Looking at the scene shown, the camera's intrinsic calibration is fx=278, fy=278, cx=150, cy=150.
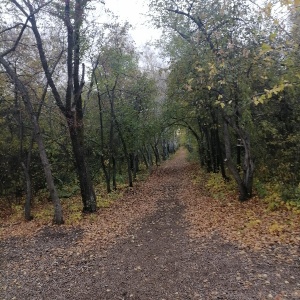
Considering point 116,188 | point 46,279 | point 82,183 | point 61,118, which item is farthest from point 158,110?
point 46,279

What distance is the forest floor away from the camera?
16.0ft

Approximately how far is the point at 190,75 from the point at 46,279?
7207mm

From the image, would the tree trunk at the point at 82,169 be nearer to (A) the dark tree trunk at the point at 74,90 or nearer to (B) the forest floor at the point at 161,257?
(A) the dark tree trunk at the point at 74,90

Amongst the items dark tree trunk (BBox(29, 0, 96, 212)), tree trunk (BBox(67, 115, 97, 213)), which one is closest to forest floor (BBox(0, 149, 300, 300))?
tree trunk (BBox(67, 115, 97, 213))

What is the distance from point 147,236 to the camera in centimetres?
812

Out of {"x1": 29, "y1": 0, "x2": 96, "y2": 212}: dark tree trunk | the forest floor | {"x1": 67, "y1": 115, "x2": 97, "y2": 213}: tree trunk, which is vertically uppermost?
{"x1": 29, "y1": 0, "x2": 96, "y2": 212}: dark tree trunk

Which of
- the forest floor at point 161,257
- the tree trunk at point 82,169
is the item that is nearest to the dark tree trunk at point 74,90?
the tree trunk at point 82,169

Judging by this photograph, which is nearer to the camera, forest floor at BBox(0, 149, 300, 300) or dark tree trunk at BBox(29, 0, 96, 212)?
forest floor at BBox(0, 149, 300, 300)

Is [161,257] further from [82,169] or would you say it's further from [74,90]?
[74,90]

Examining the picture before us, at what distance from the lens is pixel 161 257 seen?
6410mm

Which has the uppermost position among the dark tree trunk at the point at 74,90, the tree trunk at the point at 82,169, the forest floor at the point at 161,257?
the dark tree trunk at the point at 74,90

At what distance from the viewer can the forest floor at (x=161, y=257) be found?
489cm

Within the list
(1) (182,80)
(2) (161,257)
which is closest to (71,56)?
(1) (182,80)

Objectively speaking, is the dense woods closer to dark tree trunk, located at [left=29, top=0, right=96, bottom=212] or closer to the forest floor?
dark tree trunk, located at [left=29, top=0, right=96, bottom=212]
